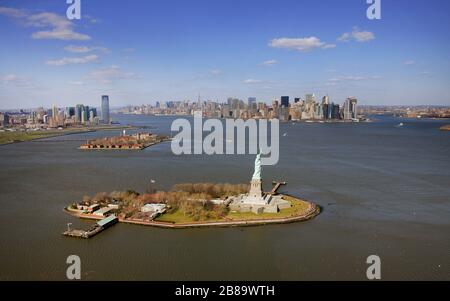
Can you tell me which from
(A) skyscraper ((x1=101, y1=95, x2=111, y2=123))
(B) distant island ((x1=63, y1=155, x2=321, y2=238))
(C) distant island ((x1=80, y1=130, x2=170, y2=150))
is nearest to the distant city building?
(A) skyscraper ((x1=101, y1=95, x2=111, y2=123))

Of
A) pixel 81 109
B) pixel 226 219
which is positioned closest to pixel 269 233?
pixel 226 219

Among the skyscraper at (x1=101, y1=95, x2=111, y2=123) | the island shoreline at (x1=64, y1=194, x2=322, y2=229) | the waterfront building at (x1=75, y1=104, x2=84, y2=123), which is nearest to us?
the island shoreline at (x1=64, y1=194, x2=322, y2=229)

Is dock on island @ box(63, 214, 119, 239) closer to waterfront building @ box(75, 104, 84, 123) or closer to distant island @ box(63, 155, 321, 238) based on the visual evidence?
distant island @ box(63, 155, 321, 238)

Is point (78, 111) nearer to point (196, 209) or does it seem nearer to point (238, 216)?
point (196, 209)

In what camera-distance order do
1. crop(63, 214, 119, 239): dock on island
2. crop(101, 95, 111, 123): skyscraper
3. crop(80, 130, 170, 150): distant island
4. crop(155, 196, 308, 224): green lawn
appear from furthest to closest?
crop(101, 95, 111, 123): skyscraper < crop(80, 130, 170, 150): distant island < crop(155, 196, 308, 224): green lawn < crop(63, 214, 119, 239): dock on island

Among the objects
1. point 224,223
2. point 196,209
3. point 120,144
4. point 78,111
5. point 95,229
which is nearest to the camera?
point 95,229

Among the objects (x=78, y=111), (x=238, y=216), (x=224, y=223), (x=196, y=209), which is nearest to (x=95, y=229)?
(x=196, y=209)

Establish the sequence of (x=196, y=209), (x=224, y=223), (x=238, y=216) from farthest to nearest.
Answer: (x=196, y=209), (x=238, y=216), (x=224, y=223)

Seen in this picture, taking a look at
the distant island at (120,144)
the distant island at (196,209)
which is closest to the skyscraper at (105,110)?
the distant island at (120,144)
